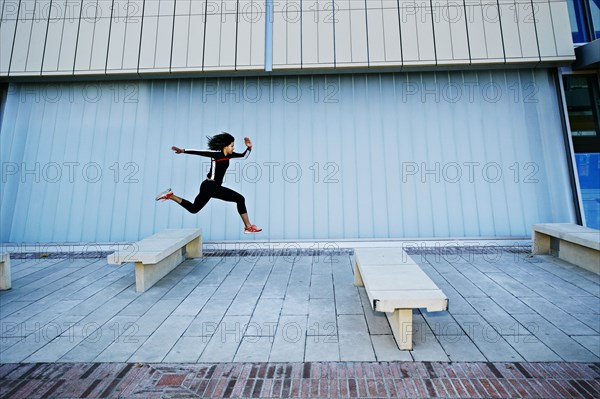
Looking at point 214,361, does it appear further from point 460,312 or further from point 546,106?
point 546,106

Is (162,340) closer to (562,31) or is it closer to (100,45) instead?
(100,45)

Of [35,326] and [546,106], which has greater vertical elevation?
[546,106]

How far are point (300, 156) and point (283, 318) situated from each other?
4.69 meters

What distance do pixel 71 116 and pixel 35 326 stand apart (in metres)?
6.11

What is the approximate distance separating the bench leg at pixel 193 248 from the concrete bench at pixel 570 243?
7149 mm

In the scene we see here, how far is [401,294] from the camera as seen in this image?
11.8ft

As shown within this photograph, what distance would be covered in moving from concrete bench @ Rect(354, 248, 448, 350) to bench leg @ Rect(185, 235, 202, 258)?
4120 mm

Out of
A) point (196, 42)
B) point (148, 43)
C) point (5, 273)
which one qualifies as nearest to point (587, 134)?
point (196, 42)

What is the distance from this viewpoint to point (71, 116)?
27.8 ft

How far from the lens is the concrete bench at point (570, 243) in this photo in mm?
5812

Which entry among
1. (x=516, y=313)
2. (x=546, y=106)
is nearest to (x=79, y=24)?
(x=516, y=313)

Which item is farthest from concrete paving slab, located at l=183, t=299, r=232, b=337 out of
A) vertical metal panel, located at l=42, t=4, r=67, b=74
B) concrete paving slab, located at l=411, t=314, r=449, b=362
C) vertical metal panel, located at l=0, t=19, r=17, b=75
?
vertical metal panel, located at l=0, t=19, r=17, b=75

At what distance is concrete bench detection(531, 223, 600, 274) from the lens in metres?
5.81

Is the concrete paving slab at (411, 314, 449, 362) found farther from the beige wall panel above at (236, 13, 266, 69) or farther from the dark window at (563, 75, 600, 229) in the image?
the dark window at (563, 75, 600, 229)
